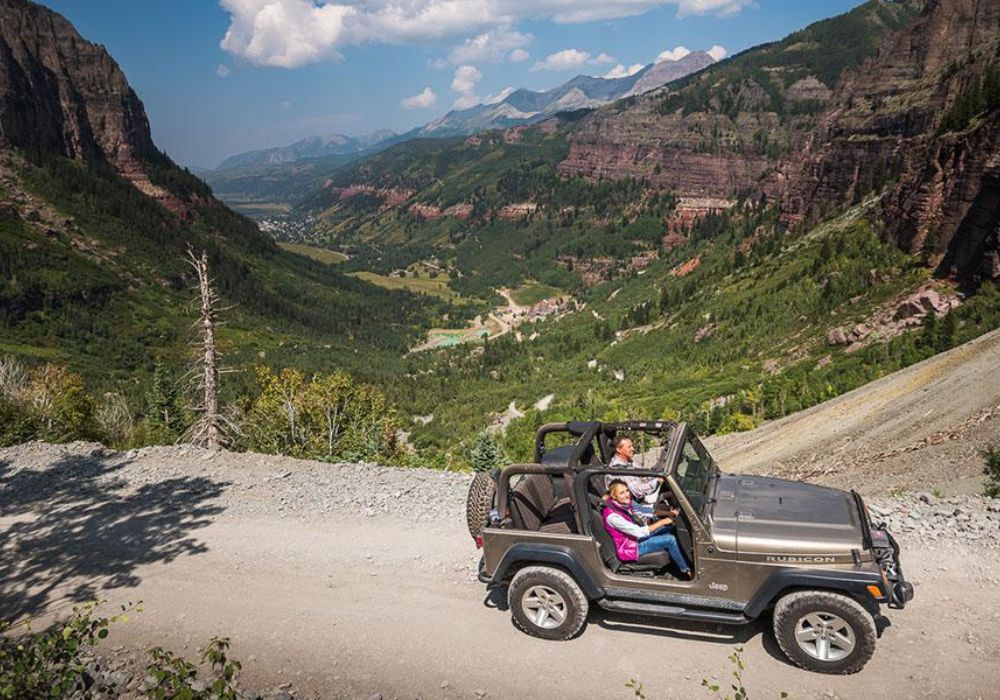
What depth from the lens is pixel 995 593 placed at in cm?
914

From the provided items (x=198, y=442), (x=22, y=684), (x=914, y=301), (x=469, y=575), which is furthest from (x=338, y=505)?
(x=914, y=301)

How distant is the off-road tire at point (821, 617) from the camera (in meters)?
7.70

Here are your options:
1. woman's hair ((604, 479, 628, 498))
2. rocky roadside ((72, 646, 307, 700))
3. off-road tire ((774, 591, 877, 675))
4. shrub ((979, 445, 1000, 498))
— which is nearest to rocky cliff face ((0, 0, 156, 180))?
rocky roadside ((72, 646, 307, 700))

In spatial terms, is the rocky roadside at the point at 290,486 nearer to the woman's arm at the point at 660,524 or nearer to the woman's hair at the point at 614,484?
the woman's hair at the point at 614,484

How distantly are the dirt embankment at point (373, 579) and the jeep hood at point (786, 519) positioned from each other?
5.28ft

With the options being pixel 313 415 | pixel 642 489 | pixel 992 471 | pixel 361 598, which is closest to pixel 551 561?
pixel 642 489

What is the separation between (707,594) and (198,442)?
20808mm

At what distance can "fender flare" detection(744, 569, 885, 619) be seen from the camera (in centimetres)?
762

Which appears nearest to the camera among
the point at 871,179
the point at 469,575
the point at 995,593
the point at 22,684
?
the point at 22,684

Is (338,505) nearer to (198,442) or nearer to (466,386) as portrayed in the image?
(198,442)

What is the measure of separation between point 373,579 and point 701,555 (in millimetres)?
5830

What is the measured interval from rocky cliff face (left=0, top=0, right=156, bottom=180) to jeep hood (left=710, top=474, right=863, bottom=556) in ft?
647

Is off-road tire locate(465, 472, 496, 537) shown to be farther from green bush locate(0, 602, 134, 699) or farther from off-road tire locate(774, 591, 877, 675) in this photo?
green bush locate(0, 602, 134, 699)

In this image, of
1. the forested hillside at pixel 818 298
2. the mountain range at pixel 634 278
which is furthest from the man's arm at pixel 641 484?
the forested hillside at pixel 818 298
